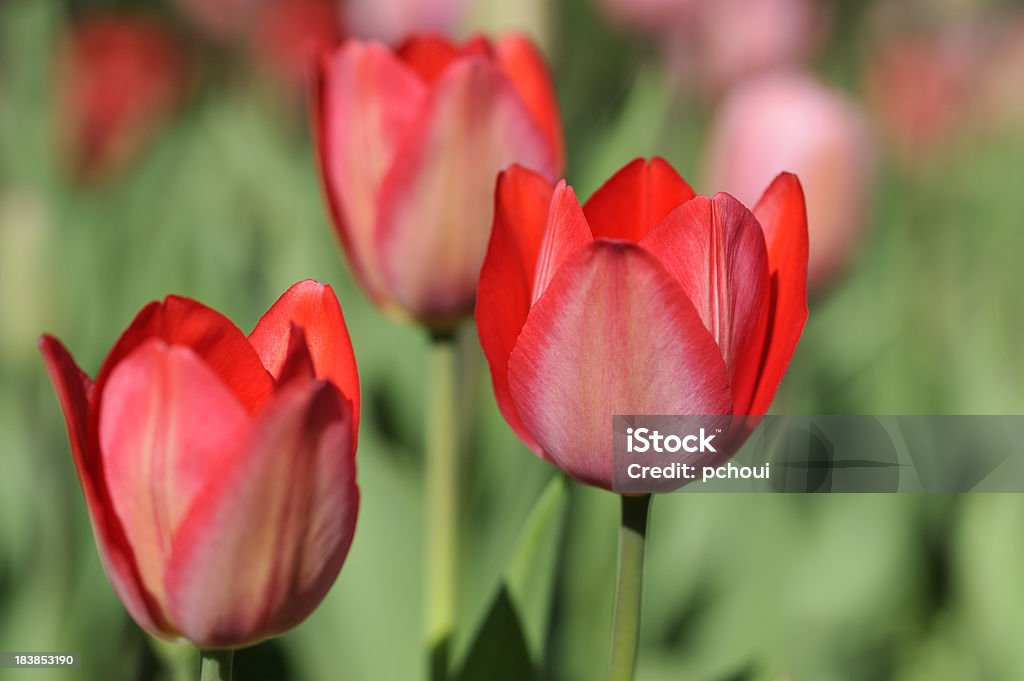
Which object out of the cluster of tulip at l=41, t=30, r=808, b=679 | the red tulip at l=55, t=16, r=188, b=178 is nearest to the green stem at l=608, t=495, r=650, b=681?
the cluster of tulip at l=41, t=30, r=808, b=679

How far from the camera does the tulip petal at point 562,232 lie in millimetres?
266

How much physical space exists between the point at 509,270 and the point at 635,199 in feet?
0.18

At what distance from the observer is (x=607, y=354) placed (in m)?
0.26

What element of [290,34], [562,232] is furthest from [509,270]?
Result: [290,34]

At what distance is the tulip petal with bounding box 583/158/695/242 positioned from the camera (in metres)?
0.32

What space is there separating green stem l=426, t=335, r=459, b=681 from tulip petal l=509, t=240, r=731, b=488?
187 millimetres

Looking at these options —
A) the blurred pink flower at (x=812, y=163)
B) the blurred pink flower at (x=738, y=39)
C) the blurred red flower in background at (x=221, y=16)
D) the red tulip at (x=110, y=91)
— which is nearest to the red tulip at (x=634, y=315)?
the blurred pink flower at (x=812, y=163)

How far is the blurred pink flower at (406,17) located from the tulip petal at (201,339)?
0.90 m

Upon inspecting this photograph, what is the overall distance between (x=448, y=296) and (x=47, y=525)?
277 millimetres

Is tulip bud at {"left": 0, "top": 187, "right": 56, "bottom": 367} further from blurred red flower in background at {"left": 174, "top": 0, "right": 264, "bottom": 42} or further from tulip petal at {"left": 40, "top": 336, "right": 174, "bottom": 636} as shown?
blurred red flower in background at {"left": 174, "top": 0, "right": 264, "bottom": 42}

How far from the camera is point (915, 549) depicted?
0.59 m

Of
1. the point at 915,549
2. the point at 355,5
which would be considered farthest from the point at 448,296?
the point at 355,5

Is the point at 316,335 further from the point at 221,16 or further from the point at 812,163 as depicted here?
the point at 221,16

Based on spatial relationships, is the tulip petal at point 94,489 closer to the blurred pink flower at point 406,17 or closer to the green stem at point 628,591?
the green stem at point 628,591
